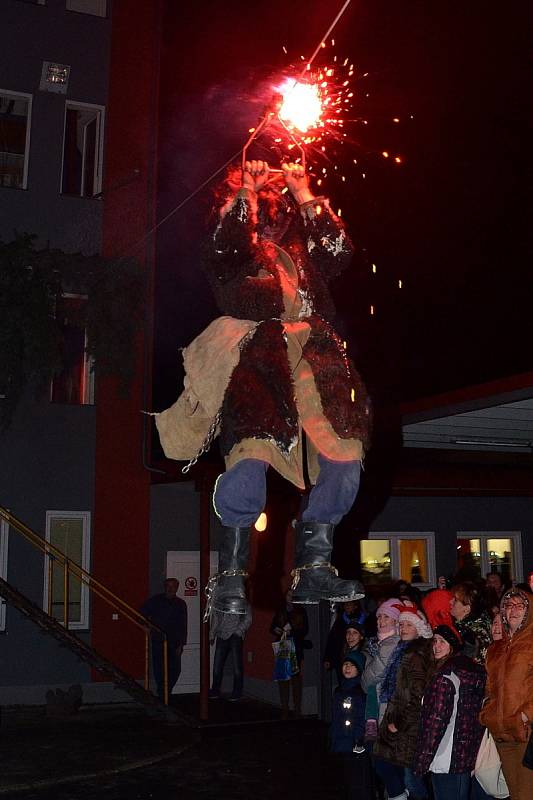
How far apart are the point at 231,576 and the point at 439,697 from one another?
3.70 metres

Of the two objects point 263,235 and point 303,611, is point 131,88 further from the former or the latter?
point 263,235

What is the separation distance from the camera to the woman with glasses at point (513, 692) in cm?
568

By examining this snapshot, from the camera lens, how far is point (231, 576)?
9.25 feet

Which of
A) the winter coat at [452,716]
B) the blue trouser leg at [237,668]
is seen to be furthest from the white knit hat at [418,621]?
the blue trouser leg at [237,668]

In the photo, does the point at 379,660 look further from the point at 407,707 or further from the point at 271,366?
the point at 271,366

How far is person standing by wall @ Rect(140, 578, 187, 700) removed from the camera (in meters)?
13.3

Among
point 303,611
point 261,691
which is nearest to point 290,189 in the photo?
point 303,611

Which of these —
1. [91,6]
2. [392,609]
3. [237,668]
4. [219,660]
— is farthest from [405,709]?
[91,6]

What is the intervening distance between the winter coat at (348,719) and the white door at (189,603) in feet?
26.9

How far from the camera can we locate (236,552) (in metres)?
2.85

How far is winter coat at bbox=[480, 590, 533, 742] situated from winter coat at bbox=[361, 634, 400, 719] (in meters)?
1.08

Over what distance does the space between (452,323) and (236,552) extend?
7.15 meters

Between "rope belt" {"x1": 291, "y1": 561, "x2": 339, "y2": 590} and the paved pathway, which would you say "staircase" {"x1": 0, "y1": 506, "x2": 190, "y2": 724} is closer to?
the paved pathway

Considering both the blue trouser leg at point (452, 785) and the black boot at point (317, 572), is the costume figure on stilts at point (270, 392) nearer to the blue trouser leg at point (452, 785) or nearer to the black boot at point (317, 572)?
the black boot at point (317, 572)
